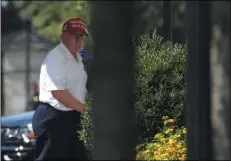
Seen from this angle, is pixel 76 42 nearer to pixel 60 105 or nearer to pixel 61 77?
pixel 61 77

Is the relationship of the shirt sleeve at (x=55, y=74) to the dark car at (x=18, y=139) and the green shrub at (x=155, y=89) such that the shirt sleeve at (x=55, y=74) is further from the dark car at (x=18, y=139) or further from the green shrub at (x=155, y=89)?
the dark car at (x=18, y=139)

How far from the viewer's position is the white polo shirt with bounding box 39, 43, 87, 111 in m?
6.29

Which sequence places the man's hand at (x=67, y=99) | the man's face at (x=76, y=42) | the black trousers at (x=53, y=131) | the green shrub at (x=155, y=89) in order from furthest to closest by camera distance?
the green shrub at (x=155, y=89) < the man's face at (x=76, y=42) < the black trousers at (x=53, y=131) < the man's hand at (x=67, y=99)

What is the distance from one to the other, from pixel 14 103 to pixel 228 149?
27398mm

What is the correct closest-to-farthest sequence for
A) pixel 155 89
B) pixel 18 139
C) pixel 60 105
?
pixel 60 105, pixel 155 89, pixel 18 139

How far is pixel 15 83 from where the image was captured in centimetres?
2998

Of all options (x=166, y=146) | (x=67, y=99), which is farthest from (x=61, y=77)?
(x=166, y=146)

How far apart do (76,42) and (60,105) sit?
58 centimetres

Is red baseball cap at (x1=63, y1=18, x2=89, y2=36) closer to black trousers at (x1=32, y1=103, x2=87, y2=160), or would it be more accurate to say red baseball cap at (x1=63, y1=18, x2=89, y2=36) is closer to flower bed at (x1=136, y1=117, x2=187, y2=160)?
black trousers at (x1=32, y1=103, x2=87, y2=160)

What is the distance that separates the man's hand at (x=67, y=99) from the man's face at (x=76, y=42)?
0.47 m

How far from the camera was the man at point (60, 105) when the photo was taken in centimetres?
628

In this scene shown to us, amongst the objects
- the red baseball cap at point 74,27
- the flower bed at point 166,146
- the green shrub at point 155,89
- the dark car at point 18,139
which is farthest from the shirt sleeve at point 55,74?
the dark car at point 18,139

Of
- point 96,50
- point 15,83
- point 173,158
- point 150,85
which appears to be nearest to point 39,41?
point 15,83

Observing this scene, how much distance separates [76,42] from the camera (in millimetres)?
6625
